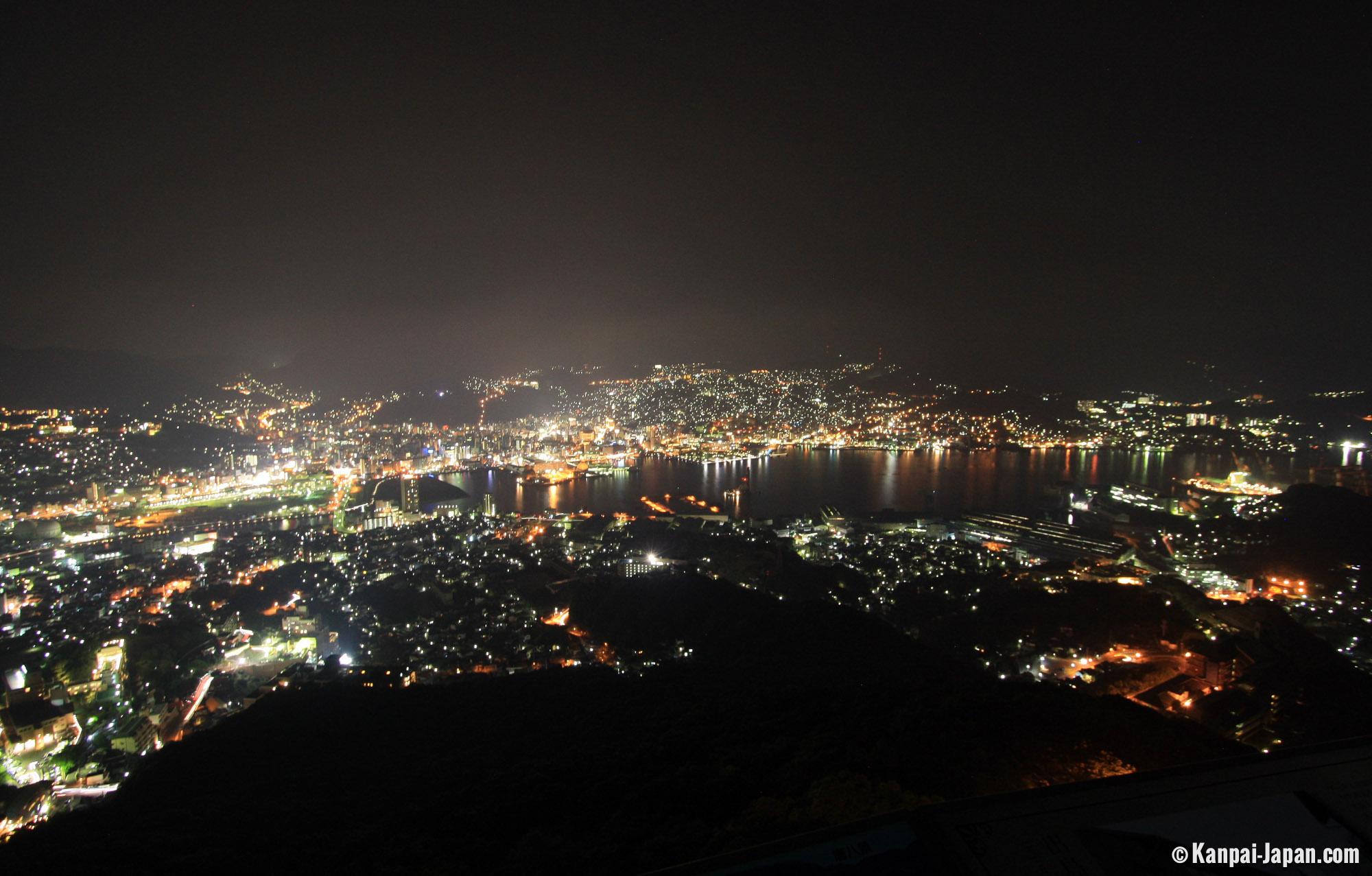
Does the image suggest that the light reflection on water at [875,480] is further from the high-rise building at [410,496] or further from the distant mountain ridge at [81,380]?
the distant mountain ridge at [81,380]

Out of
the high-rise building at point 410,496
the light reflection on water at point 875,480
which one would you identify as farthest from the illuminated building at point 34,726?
the light reflection on water at point 875,480

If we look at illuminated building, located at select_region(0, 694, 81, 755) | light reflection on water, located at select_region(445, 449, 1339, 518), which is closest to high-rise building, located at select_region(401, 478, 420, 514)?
light reflection on water, located at select_region(445, 449, 1339, 518)

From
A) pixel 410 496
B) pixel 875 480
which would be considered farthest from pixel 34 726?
pixel 875 480

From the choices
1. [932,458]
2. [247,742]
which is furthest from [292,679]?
[932,458]

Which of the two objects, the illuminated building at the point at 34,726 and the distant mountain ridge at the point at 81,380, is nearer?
the illuminated building at the point at 34,726

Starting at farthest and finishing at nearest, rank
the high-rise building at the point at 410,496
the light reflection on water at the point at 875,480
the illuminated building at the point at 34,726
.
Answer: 1. the light reflection on water at the point at 875,480
2. the high-rise building at the point at 410,496
3. the illuminated building at the point at 34,726

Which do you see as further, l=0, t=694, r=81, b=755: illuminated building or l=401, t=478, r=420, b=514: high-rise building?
l=401, t=478, r=420, b=514: high-rise building

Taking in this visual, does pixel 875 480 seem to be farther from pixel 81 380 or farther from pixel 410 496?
pixel 81 380

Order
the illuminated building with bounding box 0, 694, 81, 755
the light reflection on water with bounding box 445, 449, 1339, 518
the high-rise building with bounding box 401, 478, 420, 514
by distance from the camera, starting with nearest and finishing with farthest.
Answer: the illuminated building with bounding box 0, 694, 81, 755, the high-rise building with bounding box 401, 478, 420, 514, the light reflection on water with bounding box 445, 449, 1339, 518

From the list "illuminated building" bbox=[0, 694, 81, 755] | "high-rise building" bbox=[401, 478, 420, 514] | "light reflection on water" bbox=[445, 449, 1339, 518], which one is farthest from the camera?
"light reflection on water" bbox=[445, 449, 1339, 518]

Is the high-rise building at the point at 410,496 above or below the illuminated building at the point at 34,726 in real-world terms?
below

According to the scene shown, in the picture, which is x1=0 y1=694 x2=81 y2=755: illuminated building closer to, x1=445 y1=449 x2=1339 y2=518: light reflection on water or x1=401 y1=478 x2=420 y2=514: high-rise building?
x1=401 y1=478 x2=420 y2=514: high-rise building
